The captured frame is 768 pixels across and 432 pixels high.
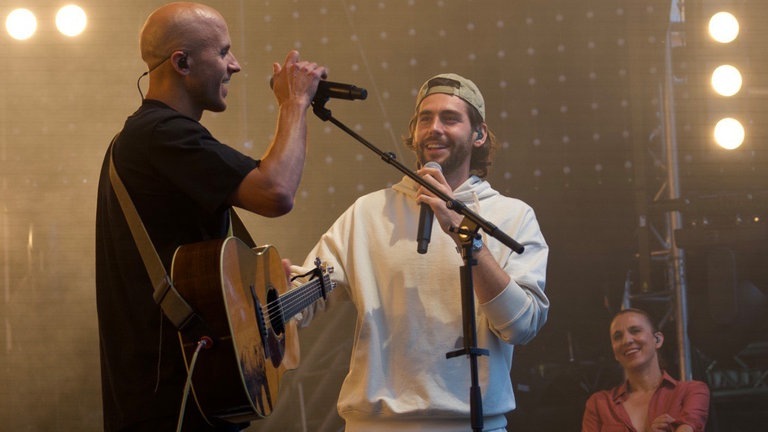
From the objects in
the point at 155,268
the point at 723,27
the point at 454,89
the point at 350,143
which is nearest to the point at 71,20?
the point at 350,143

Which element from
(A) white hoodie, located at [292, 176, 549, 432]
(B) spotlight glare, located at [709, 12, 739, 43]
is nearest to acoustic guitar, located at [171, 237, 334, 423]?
(A) white hoodie, located at [292, 176, 549, 432]

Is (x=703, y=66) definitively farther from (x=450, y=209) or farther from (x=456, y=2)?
(x=450, y=209)

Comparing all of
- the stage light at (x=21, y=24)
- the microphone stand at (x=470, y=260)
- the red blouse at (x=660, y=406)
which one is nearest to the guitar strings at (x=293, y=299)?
the microphone stand at (x=470, y=260)

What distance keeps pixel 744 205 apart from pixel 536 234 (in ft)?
6.14

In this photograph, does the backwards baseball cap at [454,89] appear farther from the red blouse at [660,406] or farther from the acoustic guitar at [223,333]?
the red blouse at [660,406]

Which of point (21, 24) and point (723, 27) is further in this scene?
point (723, 27)

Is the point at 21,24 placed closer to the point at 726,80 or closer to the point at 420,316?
the point at 420,316

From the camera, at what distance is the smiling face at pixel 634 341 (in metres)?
3.96

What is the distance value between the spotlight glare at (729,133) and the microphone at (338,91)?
8.79 feet

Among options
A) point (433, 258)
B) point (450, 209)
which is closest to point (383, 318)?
point (433, 258)

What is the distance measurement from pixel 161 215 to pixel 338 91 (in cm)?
56

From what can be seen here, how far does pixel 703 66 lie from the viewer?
4219 mm

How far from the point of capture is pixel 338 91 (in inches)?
84.2

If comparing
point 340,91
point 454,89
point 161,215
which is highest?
point 454,89
